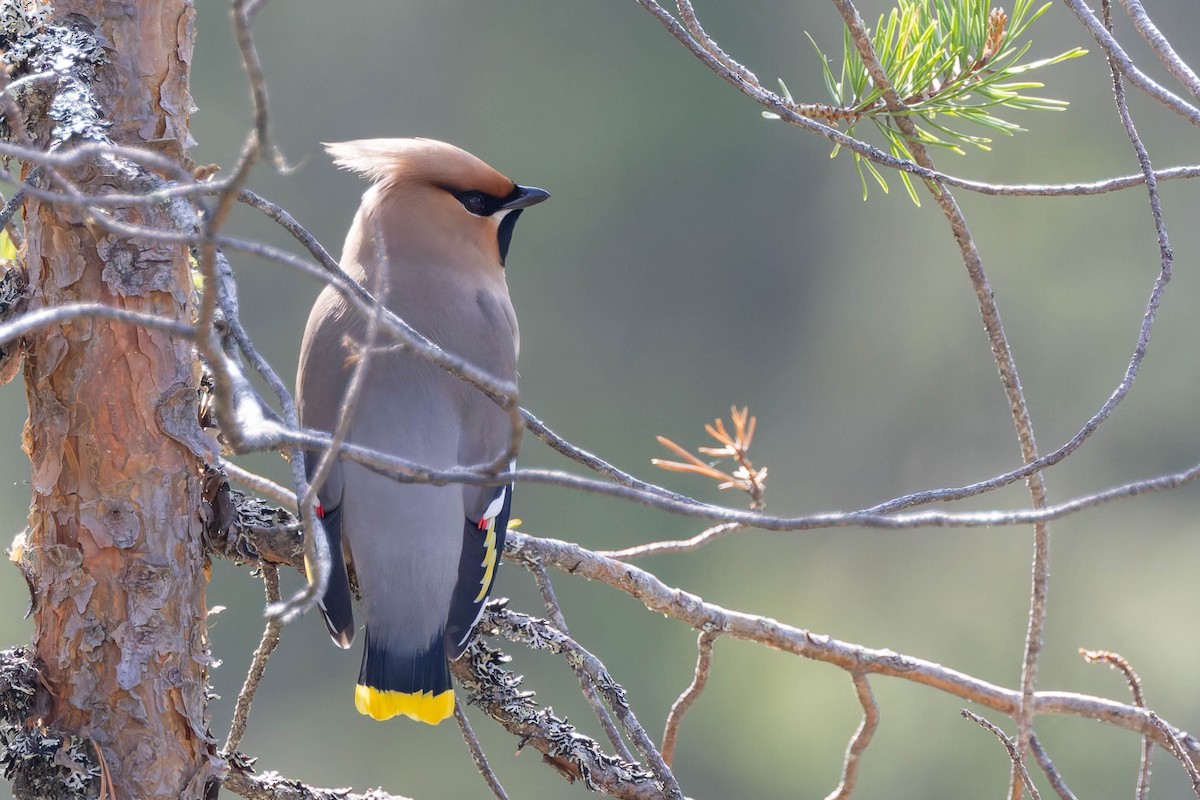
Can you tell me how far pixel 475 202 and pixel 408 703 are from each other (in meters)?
0.83

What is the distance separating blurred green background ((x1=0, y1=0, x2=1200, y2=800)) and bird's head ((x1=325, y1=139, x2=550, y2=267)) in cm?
587

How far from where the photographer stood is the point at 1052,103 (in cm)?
146

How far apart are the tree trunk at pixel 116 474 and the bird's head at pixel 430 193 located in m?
0.78

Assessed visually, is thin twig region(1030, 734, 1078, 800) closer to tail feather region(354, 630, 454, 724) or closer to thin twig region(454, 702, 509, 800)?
thin twig region(454, 702, 509, 800)

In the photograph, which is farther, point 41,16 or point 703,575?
point 703,575

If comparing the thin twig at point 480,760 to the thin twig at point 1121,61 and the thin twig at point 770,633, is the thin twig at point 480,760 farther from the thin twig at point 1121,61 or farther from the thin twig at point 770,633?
the thin twig at point 1121,61

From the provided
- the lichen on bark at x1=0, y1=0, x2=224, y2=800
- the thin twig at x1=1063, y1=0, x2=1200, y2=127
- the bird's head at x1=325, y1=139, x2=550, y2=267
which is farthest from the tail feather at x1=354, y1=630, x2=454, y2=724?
the thin twig at x1=1063, y1=0, x2=1200, y2=127

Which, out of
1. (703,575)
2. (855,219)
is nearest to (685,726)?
(703,575)

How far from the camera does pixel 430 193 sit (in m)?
2.12

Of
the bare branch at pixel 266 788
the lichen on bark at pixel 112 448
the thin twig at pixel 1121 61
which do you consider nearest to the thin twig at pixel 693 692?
the bare branch at pixel 266 788

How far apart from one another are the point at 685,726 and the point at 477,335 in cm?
820

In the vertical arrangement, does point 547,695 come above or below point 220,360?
below

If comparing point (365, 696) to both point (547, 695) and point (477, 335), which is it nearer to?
point (477, 335)

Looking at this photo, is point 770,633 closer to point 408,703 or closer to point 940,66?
point 408,703
